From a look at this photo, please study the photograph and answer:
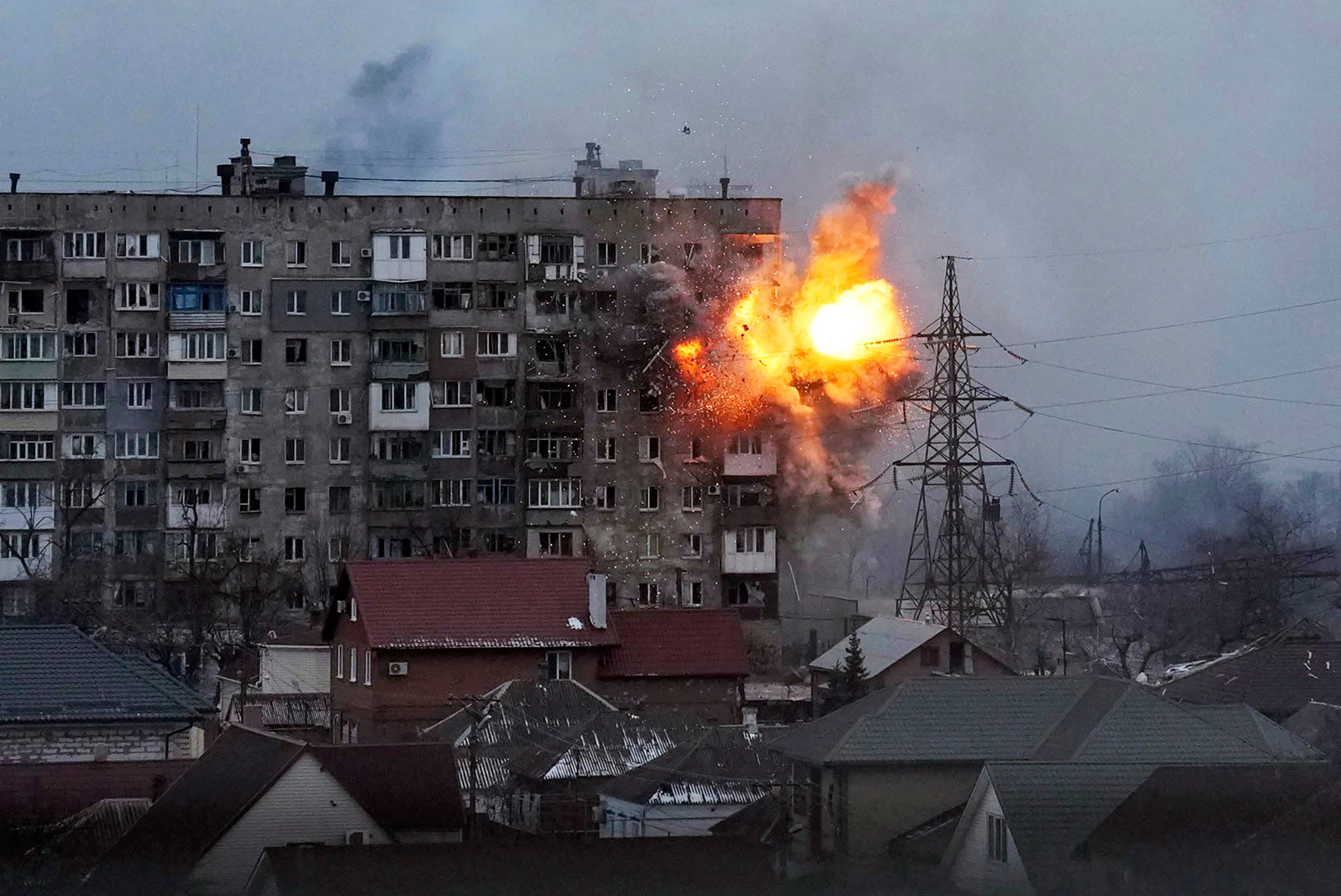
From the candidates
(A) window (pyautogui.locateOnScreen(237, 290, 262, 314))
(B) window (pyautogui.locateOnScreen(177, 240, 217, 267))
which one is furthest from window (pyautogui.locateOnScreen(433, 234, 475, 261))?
(B) window (pyautogui.locateOnScreen(177, 240, 217, 267))

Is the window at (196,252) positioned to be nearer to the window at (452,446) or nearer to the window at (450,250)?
the window at (450,250)

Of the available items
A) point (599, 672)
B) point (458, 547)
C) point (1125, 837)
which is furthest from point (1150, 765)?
point (458, 547)

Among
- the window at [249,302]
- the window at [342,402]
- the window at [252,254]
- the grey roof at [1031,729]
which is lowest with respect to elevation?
the grey roof at [1031,729]

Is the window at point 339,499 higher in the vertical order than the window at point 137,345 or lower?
lower

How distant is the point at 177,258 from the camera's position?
7144 cm

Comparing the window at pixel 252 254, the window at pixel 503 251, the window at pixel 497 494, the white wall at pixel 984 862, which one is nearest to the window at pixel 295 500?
the window at pixel 497 494

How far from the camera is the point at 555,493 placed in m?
72.9

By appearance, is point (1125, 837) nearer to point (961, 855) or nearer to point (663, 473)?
point (961, 855)

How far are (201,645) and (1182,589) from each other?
4235cm

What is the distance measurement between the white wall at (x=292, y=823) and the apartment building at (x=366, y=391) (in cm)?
3715

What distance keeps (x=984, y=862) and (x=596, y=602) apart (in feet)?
62.3

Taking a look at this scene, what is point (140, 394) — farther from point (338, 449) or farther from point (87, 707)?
point (87, 707)

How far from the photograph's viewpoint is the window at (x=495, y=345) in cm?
7300

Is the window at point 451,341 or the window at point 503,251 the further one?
the window at point 451,341
